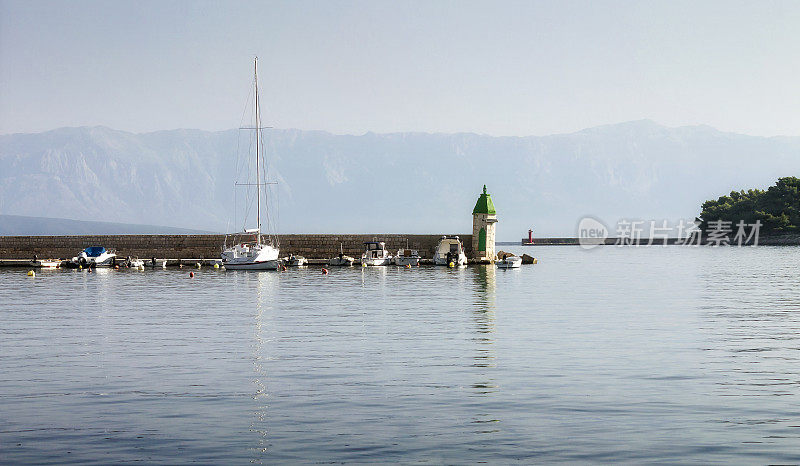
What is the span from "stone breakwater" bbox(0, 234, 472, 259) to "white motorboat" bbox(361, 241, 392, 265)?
1.14 m

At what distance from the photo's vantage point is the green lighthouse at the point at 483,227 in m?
71.9

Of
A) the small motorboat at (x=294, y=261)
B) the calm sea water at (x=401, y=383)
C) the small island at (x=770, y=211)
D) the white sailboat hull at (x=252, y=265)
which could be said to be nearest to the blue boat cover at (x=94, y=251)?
the white sailboat hull at (x=252, y=265)

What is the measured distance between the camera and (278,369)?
17.2 meters

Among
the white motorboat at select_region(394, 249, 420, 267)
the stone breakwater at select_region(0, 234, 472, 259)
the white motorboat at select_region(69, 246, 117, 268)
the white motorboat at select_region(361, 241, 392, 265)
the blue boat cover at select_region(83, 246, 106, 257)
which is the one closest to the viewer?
the white motorboat at select_region(69, 246, 117, 268)

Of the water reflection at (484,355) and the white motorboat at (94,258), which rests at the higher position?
the white motorboat at (94,258)

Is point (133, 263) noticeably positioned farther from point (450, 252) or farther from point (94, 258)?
point (450, 252)

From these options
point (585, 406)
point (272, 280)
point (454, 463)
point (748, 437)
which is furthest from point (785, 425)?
point (272, 280)

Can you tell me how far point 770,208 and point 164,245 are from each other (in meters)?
115

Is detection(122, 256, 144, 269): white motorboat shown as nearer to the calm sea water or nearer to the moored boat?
the moored boat

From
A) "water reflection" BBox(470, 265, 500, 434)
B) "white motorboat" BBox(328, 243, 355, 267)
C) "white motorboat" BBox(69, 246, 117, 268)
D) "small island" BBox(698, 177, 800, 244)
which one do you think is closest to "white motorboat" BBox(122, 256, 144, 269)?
"white motorboat" BBox(69, 246, 117, 268)

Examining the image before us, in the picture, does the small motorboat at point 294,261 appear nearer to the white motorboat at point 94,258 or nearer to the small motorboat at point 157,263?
the small motorboat at point 157,263

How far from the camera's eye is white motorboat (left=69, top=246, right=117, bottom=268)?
69.8m

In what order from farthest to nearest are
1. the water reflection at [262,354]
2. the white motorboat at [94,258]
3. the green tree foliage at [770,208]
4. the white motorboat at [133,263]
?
the green tree foliage at [770,208] < the white motorboat at [94,258] < the white motorboat at [133,263] < the water reflection at [262,354]

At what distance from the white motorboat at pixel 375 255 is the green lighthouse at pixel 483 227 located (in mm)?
7701
